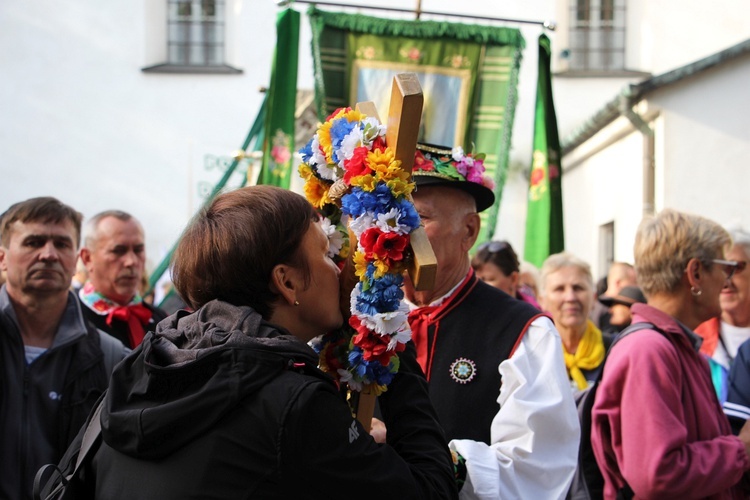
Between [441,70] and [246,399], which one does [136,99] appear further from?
[246,399]

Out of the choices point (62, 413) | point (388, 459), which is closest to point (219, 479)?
point (388, 459)

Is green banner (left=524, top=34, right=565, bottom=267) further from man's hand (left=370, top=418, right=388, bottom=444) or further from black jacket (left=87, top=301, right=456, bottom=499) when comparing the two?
black jacket (left=87, top=301, right=456, bottom=499)

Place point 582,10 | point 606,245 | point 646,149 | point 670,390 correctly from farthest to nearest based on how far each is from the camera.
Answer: point 582,10 < point 606,245 < point 646,149 < point 670,390

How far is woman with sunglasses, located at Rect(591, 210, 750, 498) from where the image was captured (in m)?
3.13

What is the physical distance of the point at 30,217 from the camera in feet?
13.3

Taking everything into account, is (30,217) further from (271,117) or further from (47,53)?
(47,53)

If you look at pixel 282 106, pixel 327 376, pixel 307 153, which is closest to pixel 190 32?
pixel 282 106

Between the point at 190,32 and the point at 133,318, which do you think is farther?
the point at 190,32

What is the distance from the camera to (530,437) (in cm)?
279

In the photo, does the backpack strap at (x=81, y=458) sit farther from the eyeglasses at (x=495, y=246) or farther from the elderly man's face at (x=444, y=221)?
the eyeglasses at (x=495, y=246)

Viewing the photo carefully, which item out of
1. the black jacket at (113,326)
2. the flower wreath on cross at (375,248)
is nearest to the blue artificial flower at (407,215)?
the flower wreath on cross at (375,248)

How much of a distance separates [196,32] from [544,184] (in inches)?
Result: 488

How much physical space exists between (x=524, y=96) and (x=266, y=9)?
5005 mm

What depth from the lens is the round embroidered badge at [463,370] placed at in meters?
Result: 3.08
